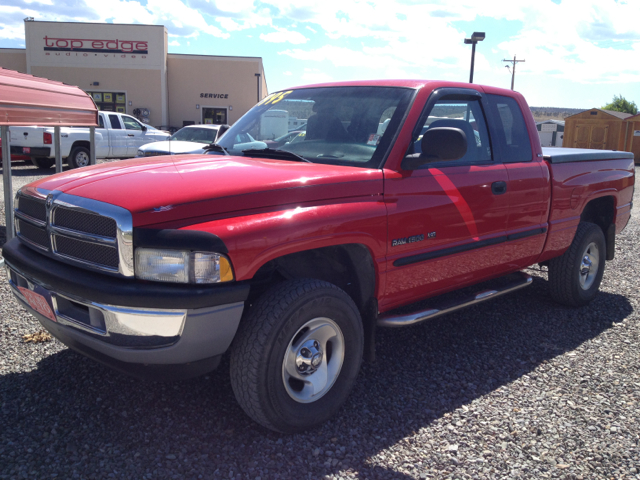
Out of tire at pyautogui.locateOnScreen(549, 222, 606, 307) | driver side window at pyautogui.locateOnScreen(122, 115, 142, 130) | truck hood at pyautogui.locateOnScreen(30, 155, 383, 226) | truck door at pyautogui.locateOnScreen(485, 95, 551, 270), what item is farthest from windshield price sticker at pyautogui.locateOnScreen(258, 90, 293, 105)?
driver side window at pyautogui.locateOnScreen(122, 115, 142, 130)

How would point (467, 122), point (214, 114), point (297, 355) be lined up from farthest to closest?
point (214, 114), point (467, 122), point (297, 355)

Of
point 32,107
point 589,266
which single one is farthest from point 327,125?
point 32,107

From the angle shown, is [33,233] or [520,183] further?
[520,183]

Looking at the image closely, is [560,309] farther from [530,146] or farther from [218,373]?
[218,373]

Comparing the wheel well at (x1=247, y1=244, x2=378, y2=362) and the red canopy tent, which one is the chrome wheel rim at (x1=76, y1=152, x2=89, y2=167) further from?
the wheel well at (x1=247, y1=244, x2=378, y2=362)

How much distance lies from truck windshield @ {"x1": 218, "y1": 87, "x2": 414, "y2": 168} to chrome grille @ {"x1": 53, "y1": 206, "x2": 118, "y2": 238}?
52.5 inches

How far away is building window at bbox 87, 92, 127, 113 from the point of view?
3525 centimetres

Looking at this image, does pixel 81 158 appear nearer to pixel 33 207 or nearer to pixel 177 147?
pixel 177 147

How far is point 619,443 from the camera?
2.99m

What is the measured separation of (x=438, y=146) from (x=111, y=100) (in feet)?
118

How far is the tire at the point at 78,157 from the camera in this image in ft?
50.6

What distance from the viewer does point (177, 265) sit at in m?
2.48

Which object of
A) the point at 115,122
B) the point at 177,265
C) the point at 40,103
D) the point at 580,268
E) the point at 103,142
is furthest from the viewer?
the point at 115,122

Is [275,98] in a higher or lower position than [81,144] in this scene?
higher
